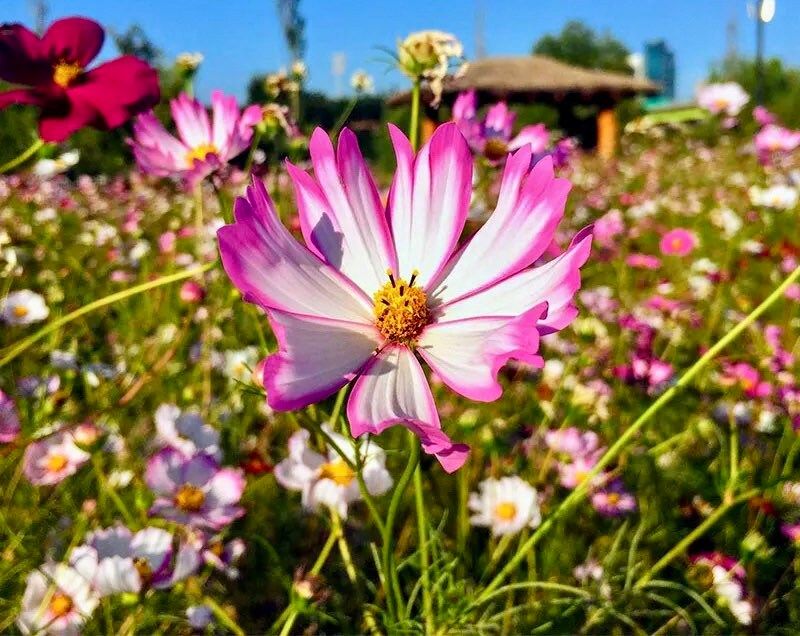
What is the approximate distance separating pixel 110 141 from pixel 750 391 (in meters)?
6.21

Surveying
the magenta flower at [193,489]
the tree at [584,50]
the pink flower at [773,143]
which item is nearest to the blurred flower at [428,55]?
the magenta flower at [193,489]

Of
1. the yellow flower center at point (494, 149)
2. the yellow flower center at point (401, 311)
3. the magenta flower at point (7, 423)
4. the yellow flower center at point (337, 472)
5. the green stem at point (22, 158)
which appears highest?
the green stem at point (22, 158)

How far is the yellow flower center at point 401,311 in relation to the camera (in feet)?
1.45

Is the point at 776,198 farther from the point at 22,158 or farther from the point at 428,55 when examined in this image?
the point at 22,158

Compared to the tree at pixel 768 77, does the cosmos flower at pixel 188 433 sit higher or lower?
higher

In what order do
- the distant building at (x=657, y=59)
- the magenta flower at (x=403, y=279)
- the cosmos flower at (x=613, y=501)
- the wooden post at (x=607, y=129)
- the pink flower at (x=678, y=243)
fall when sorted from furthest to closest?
1. the distant building at (x=657, y=59)
2. the wooden post at (x=607, y=129)
3. the pink flower at (x=678, y=243)
4. the cosmos flower at (x=613, y=501)
5. the magenta flower at (x=403, y=279)

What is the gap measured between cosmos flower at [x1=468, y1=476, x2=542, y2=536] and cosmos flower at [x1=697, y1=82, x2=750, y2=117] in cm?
134

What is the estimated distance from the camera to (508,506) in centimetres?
83

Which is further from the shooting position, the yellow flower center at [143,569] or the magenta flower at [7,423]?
the magenta flower at [7,423]

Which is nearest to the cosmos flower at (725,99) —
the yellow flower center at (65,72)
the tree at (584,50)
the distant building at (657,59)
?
the yellow flower center at (65,72)

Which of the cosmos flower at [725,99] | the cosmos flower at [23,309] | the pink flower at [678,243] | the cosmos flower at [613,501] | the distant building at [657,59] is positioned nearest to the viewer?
the cosmos flower at [613,501]

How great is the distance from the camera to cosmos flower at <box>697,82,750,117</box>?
1.82 meters

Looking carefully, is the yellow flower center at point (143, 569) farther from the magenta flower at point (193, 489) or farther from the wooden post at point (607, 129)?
the wooden post at point (607, 129)

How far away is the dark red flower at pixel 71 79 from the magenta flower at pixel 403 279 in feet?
1.07
